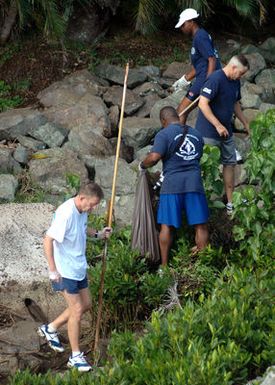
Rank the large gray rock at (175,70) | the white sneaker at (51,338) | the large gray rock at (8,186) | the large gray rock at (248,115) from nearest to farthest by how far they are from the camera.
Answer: the white sneaker at (51,338), the large gray rock at (8,186), the large gray rock at (248,115), the large gray rock at (175,70)

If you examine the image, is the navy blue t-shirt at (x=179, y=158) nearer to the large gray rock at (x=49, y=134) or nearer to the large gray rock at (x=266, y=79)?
the large gray rock at (x=49, y=134)

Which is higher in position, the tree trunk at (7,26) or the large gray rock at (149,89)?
the tree trunk at (7,26)

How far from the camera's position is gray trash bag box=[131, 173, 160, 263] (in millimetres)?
8906

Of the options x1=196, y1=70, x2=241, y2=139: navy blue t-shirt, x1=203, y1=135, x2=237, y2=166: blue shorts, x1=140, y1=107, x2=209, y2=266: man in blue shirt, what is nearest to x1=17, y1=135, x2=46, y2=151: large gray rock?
x1=196, y1=70, x2=241, y2=139: navy blue t-shirt

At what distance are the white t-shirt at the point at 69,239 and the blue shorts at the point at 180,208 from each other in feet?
4.51

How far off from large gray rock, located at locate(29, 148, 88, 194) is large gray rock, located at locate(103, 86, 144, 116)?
1699 millimetres

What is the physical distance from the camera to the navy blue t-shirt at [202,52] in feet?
34.9

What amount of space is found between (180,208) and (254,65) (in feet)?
18.1

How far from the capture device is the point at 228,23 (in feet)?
50.4

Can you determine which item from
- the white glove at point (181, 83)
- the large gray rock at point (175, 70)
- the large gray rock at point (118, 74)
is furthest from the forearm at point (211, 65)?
the large gray rock at point (175, 70)

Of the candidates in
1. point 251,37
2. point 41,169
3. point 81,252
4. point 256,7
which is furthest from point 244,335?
point 251,37

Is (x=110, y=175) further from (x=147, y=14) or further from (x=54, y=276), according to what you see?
(x=54, y=276)

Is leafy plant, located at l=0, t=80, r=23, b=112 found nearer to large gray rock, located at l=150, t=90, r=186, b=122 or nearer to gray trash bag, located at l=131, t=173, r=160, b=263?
large gray rock, located at l=150, t=90, r=186, b=122

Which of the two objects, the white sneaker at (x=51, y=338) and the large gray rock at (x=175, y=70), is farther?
the large gray rock at (x=175, y=70)
